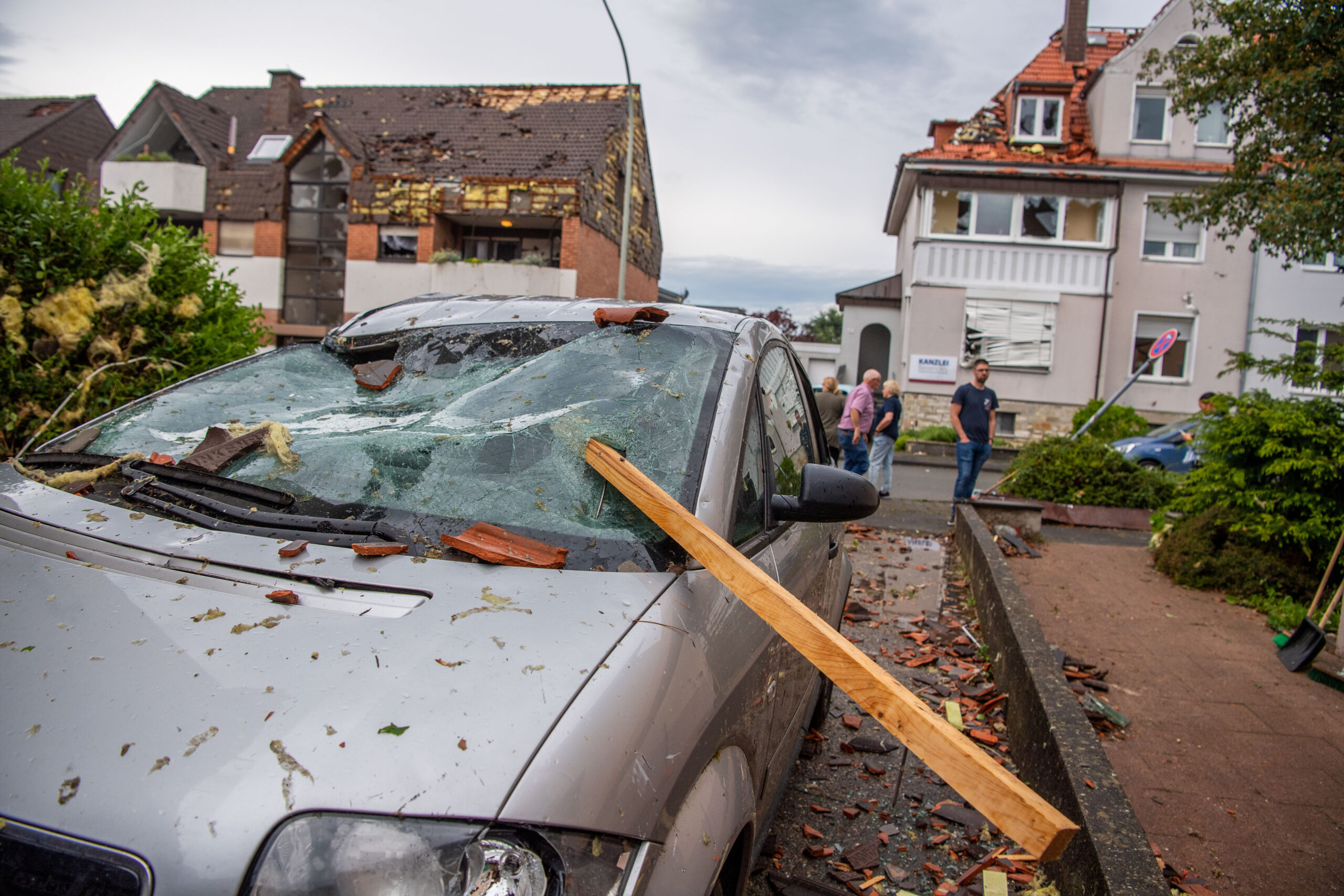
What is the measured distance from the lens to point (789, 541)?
8.25ft

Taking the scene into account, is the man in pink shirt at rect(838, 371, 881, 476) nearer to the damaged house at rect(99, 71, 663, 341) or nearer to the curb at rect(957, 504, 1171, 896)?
the curb at rect(957, 504, 1171, 896)

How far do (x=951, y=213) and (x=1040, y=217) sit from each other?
2.54 m

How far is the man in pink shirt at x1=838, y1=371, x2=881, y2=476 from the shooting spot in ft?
33.0

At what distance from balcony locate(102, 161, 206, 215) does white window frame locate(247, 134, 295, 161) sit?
1815mm

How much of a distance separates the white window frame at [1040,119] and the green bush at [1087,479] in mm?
15015

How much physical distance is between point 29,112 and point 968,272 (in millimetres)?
40281

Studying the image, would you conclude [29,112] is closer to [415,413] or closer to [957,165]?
[957,165]

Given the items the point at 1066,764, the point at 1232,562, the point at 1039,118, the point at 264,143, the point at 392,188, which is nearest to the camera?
the point at 1066,764

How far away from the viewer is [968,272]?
21.6 meters

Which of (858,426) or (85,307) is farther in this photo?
(858,426)

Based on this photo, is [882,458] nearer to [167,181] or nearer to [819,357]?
[167,181]

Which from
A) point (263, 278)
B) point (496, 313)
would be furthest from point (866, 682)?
point (263, 278)

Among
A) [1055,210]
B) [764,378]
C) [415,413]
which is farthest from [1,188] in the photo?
[1055,210]

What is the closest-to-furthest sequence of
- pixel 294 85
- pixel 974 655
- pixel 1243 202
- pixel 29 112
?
pixel 974 655
pixel 1243 202
pixel 294 85
pixel 29 112
